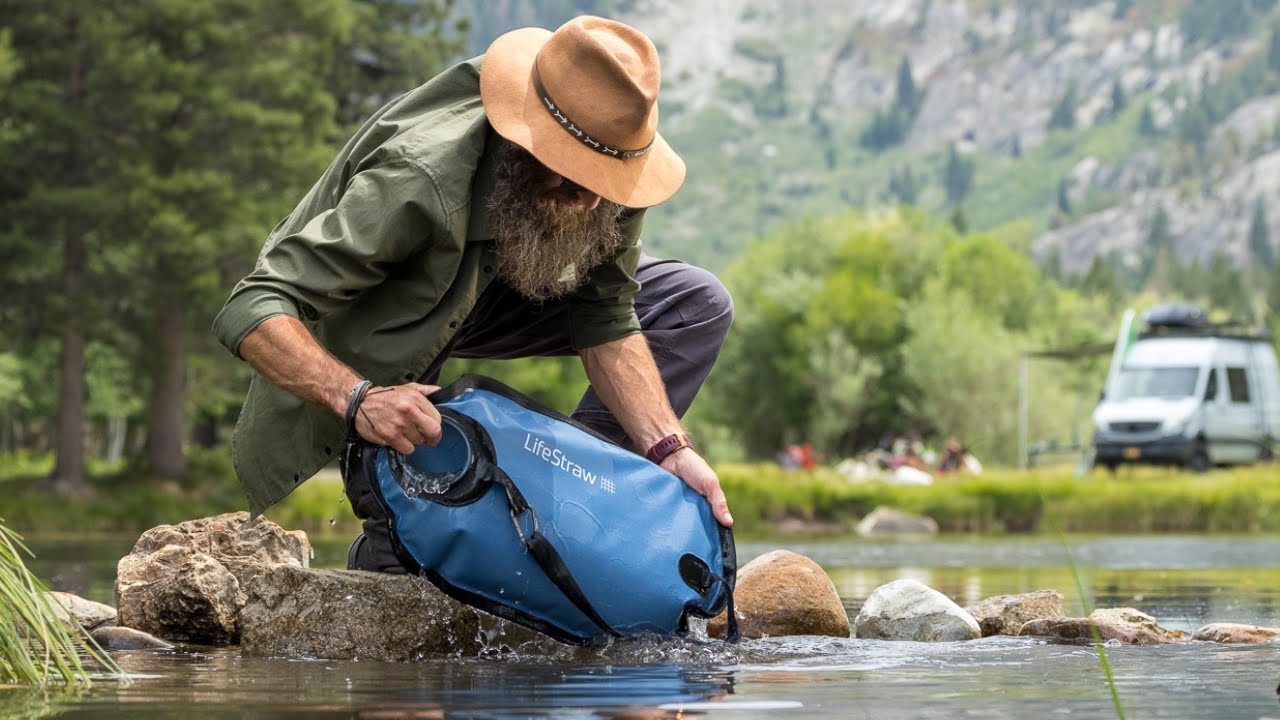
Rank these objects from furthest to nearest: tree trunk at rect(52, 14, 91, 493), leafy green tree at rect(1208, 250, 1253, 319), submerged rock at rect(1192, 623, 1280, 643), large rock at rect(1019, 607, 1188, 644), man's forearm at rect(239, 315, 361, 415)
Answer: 1. leafy green tree at rect(1208, 250, 1253, 319)
2. tree trunk at rect(52, 14, 91, 493)
3. large rock at rect(1019, 607, 1188, 644)
4. submerged rock at rect(1192, 623, 1280, 643)
5. man's forearm at rect(239, 315, 361, 415)

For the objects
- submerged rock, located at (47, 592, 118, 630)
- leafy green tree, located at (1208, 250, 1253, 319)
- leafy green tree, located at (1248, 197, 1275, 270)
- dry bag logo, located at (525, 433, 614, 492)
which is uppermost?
leafy green tree, located at (1248, 197, 1275, 270)

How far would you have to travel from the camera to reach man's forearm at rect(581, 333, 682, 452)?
4570mm

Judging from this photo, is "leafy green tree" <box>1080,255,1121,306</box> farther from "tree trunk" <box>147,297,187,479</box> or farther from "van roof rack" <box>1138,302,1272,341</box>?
"tree trunk" <box>147,297,187,479</box>

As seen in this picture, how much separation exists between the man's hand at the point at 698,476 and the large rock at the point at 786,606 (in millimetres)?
643

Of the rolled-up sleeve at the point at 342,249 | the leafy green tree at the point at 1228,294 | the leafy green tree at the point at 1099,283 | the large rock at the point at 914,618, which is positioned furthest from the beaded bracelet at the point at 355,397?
the leafy green tree at the point at 1099,283

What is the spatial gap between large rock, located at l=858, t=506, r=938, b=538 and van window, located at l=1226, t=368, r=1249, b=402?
6.08 metres

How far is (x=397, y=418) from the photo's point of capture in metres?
3.77

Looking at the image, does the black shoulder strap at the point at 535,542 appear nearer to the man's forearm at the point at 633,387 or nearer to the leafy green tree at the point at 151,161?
the man's forearm at the point at 633,387

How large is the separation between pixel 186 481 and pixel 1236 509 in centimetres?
1546

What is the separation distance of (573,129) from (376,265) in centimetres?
59

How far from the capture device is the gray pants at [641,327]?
4.73 metres

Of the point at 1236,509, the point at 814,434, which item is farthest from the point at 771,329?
the point at 1236,509

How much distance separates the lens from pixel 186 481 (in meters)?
25.5

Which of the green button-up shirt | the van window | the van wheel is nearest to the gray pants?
the green button-up shirt
